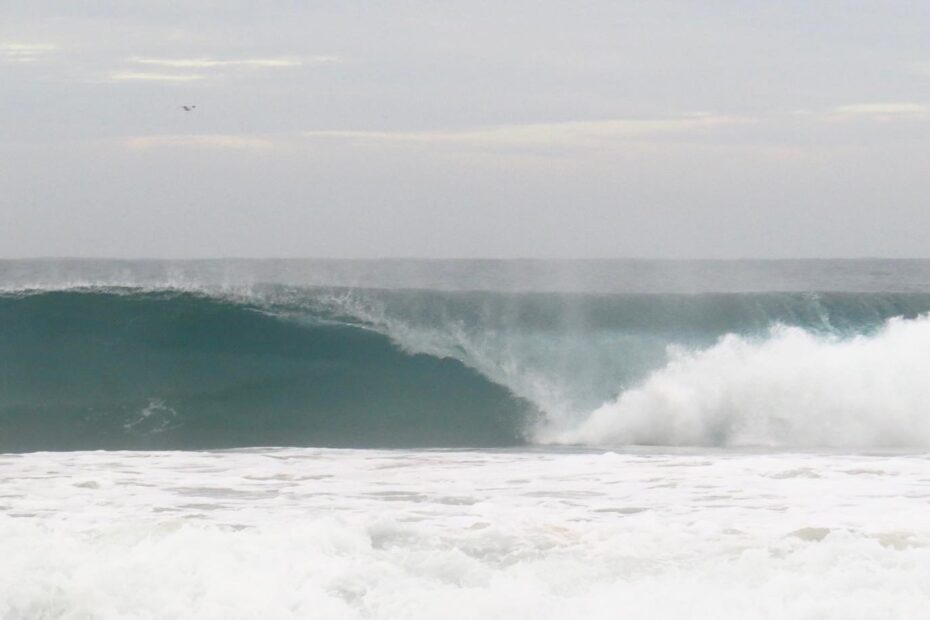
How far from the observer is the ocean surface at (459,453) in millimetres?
7859

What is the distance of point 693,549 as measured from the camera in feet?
27.9

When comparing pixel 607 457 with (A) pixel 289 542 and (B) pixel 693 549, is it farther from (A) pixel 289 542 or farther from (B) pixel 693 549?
(A) pixel 289 542

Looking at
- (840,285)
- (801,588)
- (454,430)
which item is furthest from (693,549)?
(840,285)

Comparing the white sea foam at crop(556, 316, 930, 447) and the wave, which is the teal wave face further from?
the white sea foam at crop(556, 316, 930, 447)

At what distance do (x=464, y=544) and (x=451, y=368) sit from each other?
10915 mm

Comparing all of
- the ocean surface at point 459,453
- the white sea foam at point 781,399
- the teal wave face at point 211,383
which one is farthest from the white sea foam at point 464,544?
the teal wave face at point 211,383

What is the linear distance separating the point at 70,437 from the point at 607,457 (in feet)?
27.6

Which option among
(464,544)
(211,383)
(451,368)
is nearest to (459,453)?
(464,544)

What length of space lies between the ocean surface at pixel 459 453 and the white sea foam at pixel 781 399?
1.8 inches

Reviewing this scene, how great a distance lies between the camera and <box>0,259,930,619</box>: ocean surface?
7.86 metres

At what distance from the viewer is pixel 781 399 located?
16859mm

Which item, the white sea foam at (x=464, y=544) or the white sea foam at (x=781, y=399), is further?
the white sea foam at (x=781, y=399)

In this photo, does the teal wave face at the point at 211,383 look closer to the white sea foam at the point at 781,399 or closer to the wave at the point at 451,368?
the wave at the point at 451,368

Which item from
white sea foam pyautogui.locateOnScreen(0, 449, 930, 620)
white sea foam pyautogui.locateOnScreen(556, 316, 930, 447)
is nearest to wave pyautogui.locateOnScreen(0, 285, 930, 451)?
white sea foam pyautogui.locateOnScreen(556, 316, 930, 447)
